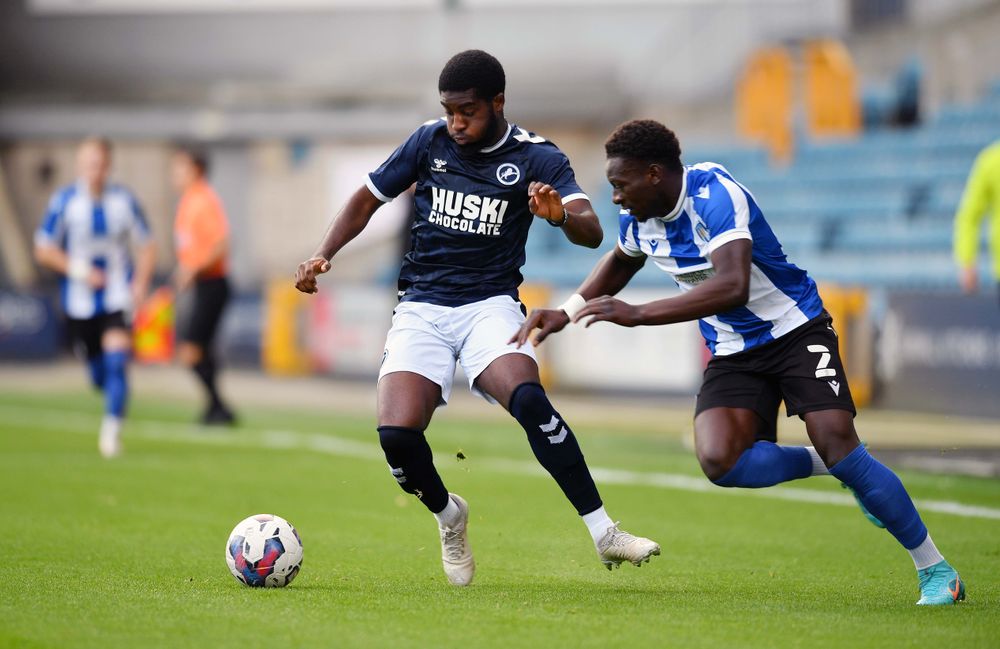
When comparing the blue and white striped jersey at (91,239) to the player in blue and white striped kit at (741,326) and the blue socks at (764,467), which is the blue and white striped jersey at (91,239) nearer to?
the player in blue and white striped kit at (741,326)

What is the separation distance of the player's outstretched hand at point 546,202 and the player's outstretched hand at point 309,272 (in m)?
0.99

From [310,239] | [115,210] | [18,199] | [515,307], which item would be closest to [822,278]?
[115,210]

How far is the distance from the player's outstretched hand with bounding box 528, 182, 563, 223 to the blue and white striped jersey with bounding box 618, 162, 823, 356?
552mm

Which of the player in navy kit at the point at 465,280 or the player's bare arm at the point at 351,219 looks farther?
the player's bare arm at the point at 351,219

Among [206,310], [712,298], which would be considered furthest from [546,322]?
[206,310]

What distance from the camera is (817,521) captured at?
28.1 feet

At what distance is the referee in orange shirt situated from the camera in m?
13.9

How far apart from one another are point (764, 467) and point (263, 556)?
2.07 meters

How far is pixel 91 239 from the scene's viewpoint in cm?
1224

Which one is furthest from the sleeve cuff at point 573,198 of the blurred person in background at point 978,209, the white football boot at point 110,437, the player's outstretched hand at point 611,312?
the white football boot at point 110,437

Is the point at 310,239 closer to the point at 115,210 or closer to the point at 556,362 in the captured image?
the point at 556,362

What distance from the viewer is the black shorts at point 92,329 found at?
12164mm

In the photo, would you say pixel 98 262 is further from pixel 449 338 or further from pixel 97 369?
pixel 449 338

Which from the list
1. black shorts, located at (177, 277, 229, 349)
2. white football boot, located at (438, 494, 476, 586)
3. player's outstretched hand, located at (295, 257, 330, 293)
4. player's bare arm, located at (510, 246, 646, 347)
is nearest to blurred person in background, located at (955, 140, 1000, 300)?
player's bare arm, located at (510, 246, 646, 347)
